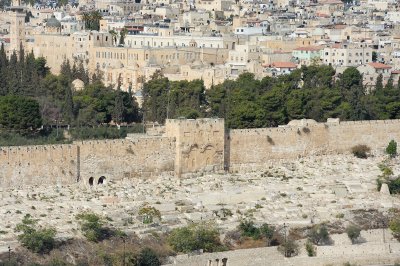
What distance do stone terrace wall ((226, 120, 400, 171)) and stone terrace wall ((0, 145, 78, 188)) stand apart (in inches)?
201

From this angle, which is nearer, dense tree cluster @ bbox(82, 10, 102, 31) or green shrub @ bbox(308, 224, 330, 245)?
green shrub @ bbox(308, 224, 330, 245)

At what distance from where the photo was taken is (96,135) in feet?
141

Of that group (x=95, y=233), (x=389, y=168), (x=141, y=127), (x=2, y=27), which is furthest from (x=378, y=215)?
(x=2, y=27)

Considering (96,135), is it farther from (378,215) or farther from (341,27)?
(341,27)

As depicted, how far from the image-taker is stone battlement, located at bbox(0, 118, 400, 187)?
36.8 metres

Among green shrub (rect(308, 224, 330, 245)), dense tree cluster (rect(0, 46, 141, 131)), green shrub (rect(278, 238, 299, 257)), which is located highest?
dense tree cluster (rect(0, 46, 141, 131))

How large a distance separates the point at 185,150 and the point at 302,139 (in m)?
4.31

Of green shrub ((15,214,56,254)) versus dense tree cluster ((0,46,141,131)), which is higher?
dense tree cluster ((0,46,141,131))

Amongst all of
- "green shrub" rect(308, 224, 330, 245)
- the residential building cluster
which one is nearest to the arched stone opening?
"green shrub" rect(308, 224, 330, 245)

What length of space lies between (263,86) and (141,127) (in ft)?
16.7

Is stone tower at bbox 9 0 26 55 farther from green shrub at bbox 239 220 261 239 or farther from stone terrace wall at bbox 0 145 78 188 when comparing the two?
green shrub at bbox 239 220 261 239

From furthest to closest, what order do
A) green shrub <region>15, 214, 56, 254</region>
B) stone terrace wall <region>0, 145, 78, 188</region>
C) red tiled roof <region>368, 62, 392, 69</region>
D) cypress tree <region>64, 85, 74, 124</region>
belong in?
red tiled roof <region>368, 62, 392, 69</region> → cypress tree <region>64, 85, 74, 124</region> → stone terrace wall <region>0, 145, 78, 188</region> → green shrub <region>15, 214, 56, 254</region>

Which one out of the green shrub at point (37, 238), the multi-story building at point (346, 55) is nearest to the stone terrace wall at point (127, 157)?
the green shrub at point (37, 238)

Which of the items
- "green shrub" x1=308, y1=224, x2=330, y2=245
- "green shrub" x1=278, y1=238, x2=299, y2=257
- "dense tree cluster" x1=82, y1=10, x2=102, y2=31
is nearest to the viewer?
"green shrub" x1=278, y1=238, x2=299, y2=257
